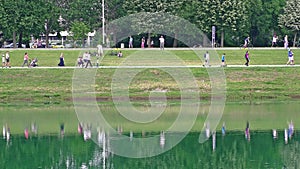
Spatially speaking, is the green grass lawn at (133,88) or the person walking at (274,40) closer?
the green grass lawn at (133,88)

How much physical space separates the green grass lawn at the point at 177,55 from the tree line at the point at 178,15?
814 cm

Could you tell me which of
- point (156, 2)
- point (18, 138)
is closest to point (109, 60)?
point (156, 2)

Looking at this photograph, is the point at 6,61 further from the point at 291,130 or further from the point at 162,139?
the point at 291,130

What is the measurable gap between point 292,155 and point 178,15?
50.0 metres

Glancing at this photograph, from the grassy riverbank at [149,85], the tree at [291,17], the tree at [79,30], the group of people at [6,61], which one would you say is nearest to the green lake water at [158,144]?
the grassy riverbank at [149,85]

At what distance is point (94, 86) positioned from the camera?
5838cm

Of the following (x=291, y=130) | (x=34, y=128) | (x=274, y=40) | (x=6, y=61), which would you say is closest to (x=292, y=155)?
(x=291, y=130)

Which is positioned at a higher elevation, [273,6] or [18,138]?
[273,6]

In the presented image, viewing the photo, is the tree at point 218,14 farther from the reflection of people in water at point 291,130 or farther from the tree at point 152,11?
the reflection of people in water at point 291,130

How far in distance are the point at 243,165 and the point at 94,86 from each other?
87.4ft

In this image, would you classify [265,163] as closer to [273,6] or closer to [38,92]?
[38,92]

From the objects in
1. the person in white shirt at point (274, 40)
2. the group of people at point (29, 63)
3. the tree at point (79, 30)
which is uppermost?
the tree at point (79, 30)

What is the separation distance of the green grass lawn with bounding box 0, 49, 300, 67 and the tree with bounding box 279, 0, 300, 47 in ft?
32.9

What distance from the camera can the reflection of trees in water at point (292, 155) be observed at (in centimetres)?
3265
